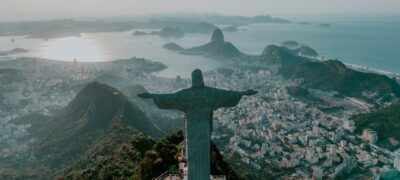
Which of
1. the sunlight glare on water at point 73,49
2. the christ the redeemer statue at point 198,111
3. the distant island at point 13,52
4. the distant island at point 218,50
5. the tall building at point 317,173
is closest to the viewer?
the christ the redeemer statue at point 198,111

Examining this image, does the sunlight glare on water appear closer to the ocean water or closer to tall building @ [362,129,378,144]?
the ocean water

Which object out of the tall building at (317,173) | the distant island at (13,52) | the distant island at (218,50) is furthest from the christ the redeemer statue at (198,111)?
the distant island at (13,52)

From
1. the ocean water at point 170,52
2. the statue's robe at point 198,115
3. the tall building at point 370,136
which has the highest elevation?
the statue's robe at point 198,115

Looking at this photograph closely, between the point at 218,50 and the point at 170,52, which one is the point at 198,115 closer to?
the point at 218,50

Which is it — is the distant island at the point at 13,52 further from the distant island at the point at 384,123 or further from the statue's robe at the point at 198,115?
the statue's robe at the point at 198,115

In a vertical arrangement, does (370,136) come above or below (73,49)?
below

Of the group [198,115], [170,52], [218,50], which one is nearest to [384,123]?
[198,115]

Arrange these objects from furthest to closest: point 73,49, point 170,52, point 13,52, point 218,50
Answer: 1. point 73,49
2. point 170,52
3. point 13,52
4. point 218,50
